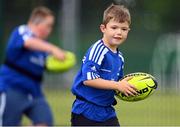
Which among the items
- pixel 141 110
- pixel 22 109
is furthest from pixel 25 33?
pixel 141 110

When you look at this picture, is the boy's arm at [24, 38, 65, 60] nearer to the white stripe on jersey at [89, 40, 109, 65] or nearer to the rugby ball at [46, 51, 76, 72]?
the rugby ball at [46, 51, 76, 72]

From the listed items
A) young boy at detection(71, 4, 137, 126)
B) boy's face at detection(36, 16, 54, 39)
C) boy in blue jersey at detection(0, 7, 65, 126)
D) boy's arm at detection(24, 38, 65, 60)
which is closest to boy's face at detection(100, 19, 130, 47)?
young boy at detection(71, 4, 137, 126)

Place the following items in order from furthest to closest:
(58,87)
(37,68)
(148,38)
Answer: (148,38), (58,87), (37,68)

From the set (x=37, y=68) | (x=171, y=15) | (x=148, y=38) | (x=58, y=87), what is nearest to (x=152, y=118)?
(x=37, y=68)

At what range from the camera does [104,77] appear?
6781 millimetres

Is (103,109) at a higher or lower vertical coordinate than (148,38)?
lower

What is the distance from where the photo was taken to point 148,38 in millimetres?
24516

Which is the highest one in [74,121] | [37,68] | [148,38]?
[148,38]

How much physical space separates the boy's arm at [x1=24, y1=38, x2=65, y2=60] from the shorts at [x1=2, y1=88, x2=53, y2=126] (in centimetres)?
64

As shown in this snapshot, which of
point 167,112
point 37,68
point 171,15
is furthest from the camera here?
point 171,15

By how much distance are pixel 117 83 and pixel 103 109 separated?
40 centimetres

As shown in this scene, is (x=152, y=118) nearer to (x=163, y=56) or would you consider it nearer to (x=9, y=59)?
(x=9, y=59)

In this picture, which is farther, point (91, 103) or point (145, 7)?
point (145, 7)

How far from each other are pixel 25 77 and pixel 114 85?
3.64 meters
